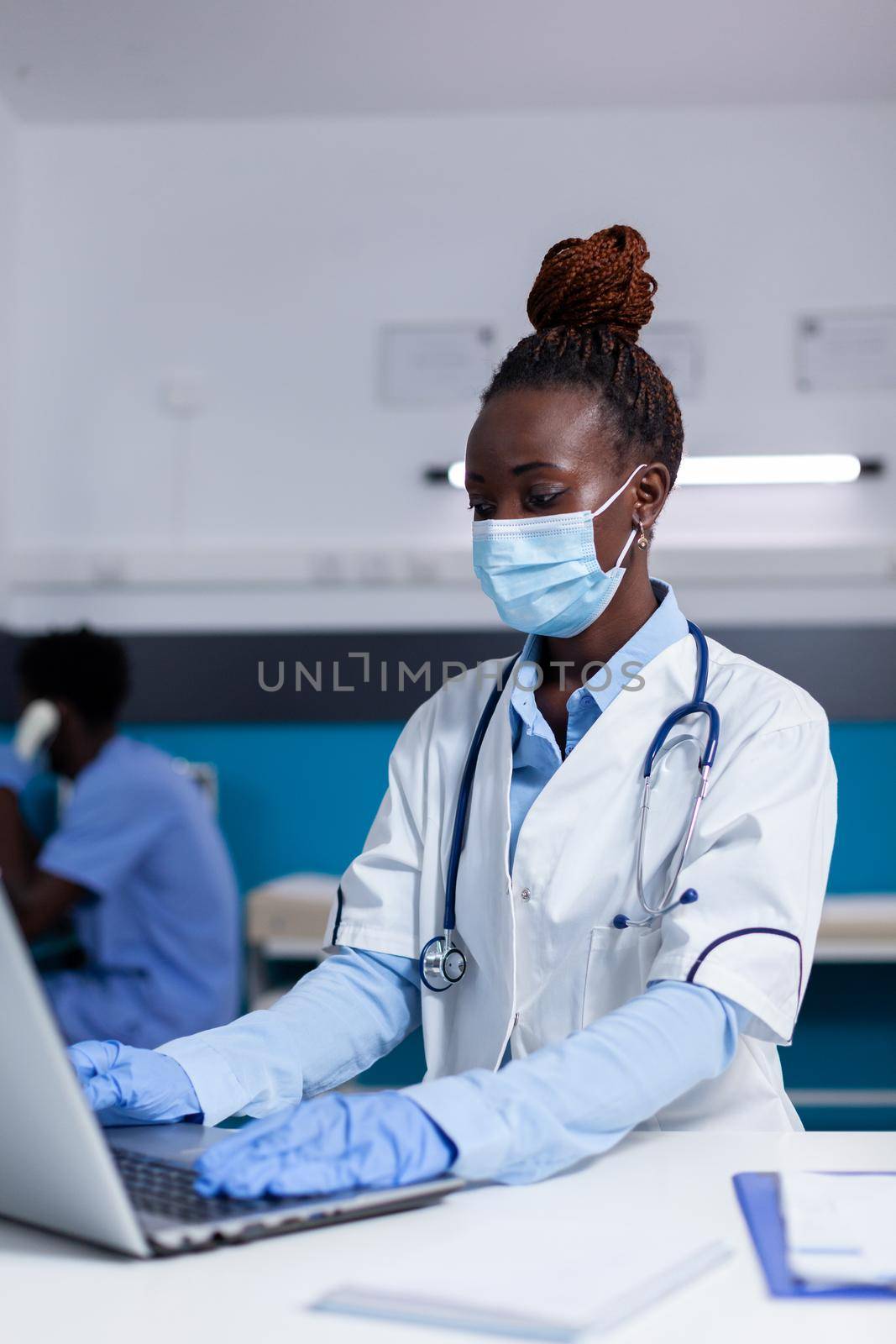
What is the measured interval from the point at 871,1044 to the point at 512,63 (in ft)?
8.55

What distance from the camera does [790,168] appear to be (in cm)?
346

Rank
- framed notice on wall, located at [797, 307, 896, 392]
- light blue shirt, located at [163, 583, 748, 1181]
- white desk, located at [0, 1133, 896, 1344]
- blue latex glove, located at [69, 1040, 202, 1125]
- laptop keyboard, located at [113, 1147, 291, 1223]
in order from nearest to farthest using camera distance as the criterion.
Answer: white desk, located at [0, 1133, 896, 1344]
laptop keyboard, located at [113, 1147, 291, 1223]
light blue shirt, located at [163, 583, 748, 1181]
blue latex glove, located at [69, 1040, 202, 1125]
framed notice on wall, located at [797, 307, 896, 392]

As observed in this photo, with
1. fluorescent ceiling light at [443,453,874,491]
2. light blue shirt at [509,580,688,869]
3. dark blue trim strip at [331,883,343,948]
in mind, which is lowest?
dark blue trim strip at [331,883,343,948]

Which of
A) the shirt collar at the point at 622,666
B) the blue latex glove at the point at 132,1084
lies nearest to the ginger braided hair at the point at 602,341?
the shirt collar at the point at 622,666

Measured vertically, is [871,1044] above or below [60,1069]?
below

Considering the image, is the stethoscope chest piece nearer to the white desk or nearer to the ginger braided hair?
→ the white desk

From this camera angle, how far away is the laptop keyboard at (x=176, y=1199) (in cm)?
75

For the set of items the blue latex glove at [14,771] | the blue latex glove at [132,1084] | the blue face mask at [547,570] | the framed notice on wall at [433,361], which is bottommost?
the blue latex glove at [14,771]

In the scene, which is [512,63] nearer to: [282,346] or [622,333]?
[282,346]

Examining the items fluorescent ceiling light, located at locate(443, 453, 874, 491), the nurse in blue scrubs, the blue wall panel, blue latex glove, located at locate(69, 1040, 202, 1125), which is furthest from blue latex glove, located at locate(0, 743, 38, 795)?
blue latex glove, located at locate(69, 1040, 202, 1125)

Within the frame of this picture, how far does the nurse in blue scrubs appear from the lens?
104 inches

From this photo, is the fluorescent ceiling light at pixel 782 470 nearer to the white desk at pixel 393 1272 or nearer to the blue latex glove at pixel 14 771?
the blue latex glove at pixel 14 771

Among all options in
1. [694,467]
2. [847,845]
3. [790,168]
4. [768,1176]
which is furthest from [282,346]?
[768,1176]

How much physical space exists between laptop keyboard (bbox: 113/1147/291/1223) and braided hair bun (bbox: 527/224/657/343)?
94 cm
